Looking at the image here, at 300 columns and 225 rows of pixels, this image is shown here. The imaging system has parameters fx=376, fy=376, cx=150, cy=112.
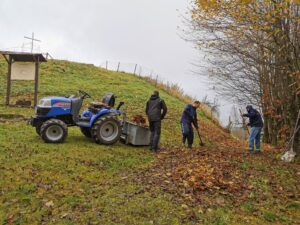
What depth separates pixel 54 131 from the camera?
429 inches

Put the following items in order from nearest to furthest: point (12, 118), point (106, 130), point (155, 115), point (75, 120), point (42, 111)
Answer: point (42, 111)
point (75, 120)
point (106, 130)
point (155, 115)
point (12, 118)

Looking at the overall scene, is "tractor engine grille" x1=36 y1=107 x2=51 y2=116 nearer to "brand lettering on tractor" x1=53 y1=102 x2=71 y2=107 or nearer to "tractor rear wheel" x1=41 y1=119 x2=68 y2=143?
"brand lettering on tractor" x1=53 y1=102 x2=71 y2=107

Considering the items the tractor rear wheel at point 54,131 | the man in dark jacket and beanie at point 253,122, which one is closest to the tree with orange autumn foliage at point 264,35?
the man in dark jacket and beanie at point 253,122

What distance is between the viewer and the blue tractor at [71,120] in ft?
35.4

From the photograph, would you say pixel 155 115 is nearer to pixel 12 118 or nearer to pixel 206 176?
pixel 206 176

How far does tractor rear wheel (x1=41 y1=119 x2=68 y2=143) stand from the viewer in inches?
417

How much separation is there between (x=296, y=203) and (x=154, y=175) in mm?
3147

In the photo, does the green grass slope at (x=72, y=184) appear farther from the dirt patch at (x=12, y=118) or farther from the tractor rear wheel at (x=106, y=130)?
the dirt patch at (x=12, y=118)

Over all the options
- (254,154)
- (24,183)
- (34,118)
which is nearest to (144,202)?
(24,183)

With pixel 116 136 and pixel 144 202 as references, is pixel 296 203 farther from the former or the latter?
pixel 116 136

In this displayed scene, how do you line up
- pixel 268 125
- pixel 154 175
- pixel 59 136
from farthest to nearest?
pixel 268 125, pixel 59 136, pixel 154 175

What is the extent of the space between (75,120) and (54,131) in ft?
2.33

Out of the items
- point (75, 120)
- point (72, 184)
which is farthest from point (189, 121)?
point (72, 184)

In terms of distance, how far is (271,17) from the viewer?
1165cm
